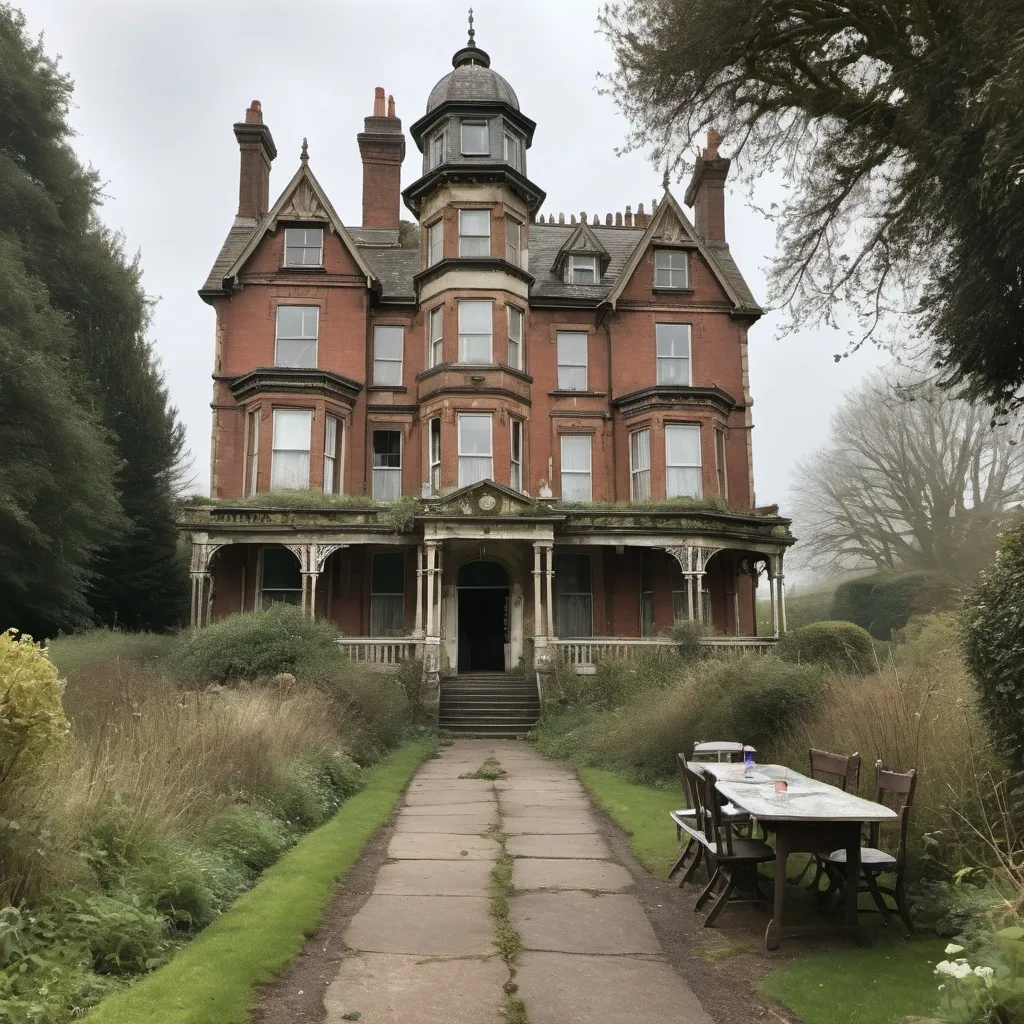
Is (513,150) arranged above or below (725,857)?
above

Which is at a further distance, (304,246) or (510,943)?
(304,246)

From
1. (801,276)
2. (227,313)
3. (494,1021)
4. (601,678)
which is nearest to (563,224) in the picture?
(227,313)

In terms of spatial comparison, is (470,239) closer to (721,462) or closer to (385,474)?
(385,474)

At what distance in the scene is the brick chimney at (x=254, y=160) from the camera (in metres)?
27.9

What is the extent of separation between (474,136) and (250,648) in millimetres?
16837

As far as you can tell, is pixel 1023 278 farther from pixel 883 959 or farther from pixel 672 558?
pixel 672 558

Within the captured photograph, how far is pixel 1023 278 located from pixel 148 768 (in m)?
9.38

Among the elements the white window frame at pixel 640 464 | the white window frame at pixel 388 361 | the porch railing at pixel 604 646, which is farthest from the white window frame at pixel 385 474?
the porch railing at pixel 604 646

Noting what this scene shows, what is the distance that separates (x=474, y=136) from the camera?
2658 centimetres

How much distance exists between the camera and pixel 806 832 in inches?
263

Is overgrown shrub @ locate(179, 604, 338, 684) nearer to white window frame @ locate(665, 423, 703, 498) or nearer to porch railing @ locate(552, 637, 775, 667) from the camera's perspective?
porch railing @ locate(552, 637, 775, 667)

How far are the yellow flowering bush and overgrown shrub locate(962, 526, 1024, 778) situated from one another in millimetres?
6587

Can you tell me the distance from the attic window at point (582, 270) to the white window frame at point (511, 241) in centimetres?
201

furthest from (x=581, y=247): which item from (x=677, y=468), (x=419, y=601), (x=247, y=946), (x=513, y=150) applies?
(x=247, y=946)
